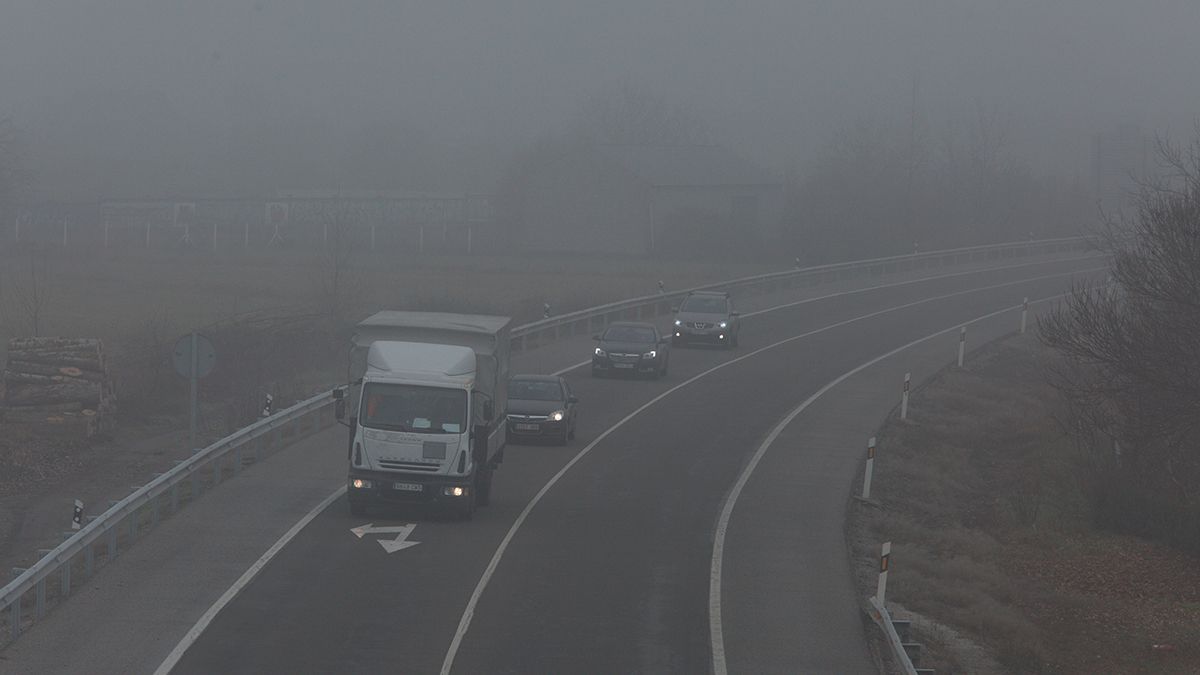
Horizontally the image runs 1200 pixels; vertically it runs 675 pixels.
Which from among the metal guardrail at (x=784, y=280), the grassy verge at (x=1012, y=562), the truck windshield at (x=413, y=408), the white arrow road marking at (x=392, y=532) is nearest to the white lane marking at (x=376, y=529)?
the white arrow road marking at (x=392, y=532)

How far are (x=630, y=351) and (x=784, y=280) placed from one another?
24.4 m

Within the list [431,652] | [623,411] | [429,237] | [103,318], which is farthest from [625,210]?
[431,652]

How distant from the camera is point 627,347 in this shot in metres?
41.2

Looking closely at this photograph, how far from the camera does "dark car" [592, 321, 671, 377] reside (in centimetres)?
4103

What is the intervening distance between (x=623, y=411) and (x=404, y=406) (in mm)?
14084

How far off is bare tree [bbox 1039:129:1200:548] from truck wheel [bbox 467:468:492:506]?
10.2 metres

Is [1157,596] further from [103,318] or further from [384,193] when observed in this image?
[384,193]

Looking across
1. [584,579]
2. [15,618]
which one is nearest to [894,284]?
[584,579]

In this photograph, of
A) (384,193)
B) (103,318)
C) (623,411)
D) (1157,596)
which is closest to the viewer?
(1157,596)

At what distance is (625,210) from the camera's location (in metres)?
84.5

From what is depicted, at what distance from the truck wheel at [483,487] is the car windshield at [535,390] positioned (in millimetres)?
6564

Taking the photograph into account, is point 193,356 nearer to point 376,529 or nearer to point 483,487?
point 376,529

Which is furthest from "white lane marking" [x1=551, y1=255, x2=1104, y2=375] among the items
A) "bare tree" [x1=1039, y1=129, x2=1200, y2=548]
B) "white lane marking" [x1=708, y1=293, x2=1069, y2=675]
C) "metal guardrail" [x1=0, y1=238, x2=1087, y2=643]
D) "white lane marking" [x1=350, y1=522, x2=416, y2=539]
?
"white lane marking" [x1=350, y1=522, x2=416, y2=539]

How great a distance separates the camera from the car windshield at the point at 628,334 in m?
41.7
